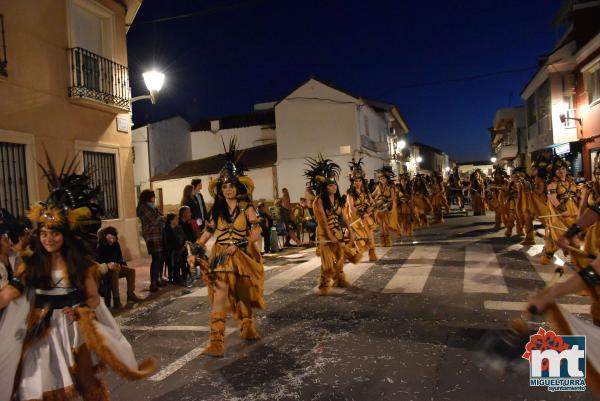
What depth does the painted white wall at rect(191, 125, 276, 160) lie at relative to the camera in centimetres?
3838

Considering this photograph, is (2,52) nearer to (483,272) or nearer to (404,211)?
(483,272)

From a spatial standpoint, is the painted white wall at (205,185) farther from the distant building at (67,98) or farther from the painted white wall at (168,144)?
the distant building at (67,98)

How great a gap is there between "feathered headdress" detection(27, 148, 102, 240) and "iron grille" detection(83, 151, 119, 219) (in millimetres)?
9273

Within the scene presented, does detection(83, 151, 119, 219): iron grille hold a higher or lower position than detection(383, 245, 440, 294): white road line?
higher

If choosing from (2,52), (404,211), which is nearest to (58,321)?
(2,52)

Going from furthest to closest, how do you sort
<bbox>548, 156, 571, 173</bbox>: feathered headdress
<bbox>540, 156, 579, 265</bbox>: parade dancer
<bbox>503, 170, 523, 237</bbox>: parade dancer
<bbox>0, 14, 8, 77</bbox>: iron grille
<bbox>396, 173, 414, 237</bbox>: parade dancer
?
1. <bbox>396, 173, 414, 237</bbox>: parade dancer
2. <bbox>503, 170, 523, 237</bbox>: parade dancer
3. <bbox>0, 14, 8, 77</bbox>: iron grille
4. <bbox>548, 156, 571, 173</bbox>: feathered headdress
5. <bbox>540, 156, 579, 265</bbox>: parade dancer

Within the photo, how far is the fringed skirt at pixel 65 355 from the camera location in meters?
3.54

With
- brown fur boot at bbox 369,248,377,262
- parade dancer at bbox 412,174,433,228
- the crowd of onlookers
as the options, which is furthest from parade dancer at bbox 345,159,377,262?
parade dancer at bbox 412,174,433,228

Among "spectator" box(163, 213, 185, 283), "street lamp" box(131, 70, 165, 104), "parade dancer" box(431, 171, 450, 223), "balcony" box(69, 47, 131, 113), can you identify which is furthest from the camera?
"parade dancer" box(431, 171, 450, 223)

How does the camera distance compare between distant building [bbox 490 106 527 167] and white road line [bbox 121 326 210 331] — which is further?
distant building [bbox 490 106 527 167]

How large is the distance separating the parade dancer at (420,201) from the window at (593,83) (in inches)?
328

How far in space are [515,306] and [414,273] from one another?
287cm

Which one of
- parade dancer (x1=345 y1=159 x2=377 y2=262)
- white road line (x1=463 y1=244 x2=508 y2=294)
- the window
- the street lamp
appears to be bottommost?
white road line (x1=463 y1=244 x2=508 y2=294)

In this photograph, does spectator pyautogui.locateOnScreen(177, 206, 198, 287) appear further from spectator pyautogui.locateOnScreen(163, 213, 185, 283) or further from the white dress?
the white dress
